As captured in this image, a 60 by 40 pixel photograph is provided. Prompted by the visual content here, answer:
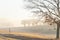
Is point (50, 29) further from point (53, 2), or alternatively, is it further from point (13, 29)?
point (13, 29)

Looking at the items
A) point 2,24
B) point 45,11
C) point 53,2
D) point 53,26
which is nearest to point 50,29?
point 53,26

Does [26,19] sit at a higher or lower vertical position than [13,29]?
higher

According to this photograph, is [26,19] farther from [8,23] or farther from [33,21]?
[8,23]

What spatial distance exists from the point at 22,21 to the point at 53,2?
3.13 ft

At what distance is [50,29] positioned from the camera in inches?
143

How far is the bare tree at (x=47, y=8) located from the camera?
12.0 feet

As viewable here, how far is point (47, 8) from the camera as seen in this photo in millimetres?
3672

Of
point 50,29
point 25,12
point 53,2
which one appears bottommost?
point 50,29

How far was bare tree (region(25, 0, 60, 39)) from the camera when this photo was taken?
12.0ft

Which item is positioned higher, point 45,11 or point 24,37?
point 45,11

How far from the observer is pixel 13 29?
11.5 ft

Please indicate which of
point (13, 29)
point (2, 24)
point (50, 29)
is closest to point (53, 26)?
point (50, 29)

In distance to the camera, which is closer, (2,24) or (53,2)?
(2,24)

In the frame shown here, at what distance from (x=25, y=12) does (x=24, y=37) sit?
628 mm
